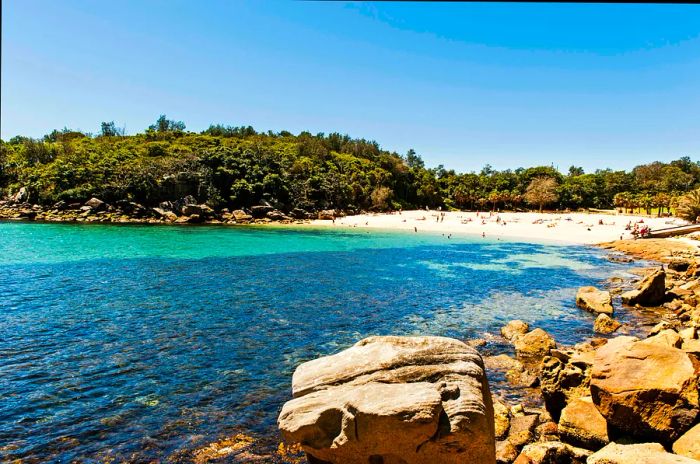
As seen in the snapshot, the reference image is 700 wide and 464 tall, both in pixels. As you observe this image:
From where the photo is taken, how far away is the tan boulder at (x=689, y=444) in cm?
832

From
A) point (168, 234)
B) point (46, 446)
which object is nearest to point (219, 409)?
point (46, 446)

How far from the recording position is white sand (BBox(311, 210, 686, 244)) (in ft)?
256

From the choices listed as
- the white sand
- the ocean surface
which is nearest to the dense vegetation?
the white sand

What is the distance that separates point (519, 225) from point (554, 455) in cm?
9094

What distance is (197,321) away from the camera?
23.8 m

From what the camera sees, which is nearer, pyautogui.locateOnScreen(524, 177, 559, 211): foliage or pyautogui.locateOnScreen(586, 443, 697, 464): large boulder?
pyautogui.locateOnScreen(586, 443, 697, 464): large boulder

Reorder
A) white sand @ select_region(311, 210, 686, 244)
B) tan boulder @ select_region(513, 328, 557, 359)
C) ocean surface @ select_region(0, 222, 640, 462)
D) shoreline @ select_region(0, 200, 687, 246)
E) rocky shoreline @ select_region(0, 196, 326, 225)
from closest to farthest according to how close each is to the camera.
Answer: ocean surface @ select_region(0, 222, 640, 462), tan boulder @ select_region(513, 328, 557, 359), white sand @ select_region(311, 210, 686, 244), shoreline @ select_region(0, 200, 687, 246), rocky shoreline @ select_region(0, 196, 326, 225)

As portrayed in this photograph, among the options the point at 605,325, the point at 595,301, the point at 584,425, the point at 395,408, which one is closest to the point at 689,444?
the point at 584,425

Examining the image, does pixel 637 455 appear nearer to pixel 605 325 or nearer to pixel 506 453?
pixel 506 453

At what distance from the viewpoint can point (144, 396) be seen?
14797 millimetres

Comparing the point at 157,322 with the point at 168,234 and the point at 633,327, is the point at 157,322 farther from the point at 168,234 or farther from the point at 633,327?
the point at 168,234

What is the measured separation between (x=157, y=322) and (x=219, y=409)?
11479 mm

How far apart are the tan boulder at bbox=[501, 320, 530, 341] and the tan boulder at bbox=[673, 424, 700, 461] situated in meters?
13.1

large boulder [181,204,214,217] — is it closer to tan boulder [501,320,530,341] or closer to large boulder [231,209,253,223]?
large boulder [231,209,253,223]
